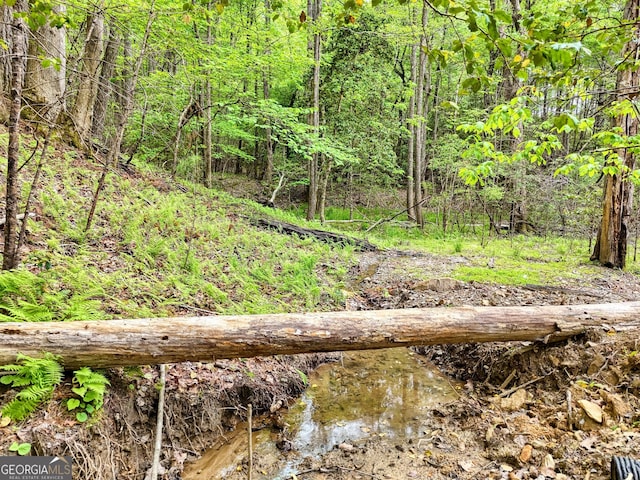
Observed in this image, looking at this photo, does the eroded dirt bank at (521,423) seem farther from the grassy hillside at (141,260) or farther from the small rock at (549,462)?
the grassy hillside at (141,260)

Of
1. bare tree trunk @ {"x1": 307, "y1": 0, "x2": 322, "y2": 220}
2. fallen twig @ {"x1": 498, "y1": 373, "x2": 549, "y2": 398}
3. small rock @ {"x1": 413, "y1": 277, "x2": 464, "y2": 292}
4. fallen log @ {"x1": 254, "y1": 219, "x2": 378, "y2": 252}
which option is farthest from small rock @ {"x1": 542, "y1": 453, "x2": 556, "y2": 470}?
bare tree trunk @ {"x1": 307, "y1": 0, "x2": 322, "y2": 220}

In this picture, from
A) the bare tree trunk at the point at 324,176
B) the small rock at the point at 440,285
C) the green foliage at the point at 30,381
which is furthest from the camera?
the bare tree trunk at the point at 324,176

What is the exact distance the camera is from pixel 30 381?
2869mm

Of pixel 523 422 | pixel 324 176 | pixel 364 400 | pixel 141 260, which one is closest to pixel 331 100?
pixel 324 176

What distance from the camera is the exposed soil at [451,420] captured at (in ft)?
9.63

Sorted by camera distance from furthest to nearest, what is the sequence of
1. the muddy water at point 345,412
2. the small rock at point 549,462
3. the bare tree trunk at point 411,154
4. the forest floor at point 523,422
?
1. the bare tree trunk at point 411,154
2. the muddy water at point 345,412
3. the forest floor at point 523,422
4. the small rock at point 549,462

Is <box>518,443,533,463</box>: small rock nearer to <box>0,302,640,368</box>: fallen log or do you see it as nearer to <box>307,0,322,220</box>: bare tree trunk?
<box>0,302,640,368</box>: fallen log

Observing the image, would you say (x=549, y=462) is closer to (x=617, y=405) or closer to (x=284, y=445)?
(x=617, y=405)

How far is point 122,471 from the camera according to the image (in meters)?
3.01

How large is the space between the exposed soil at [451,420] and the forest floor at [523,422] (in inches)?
0.4

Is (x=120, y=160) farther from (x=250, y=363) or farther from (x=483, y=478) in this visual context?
(x=483, y=478)

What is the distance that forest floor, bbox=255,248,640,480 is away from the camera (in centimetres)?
315

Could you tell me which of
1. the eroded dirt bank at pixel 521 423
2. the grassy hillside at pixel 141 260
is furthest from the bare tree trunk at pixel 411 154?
the eroded dirt bank at pixel 521 423

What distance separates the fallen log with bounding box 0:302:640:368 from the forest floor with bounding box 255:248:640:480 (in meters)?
0.37
